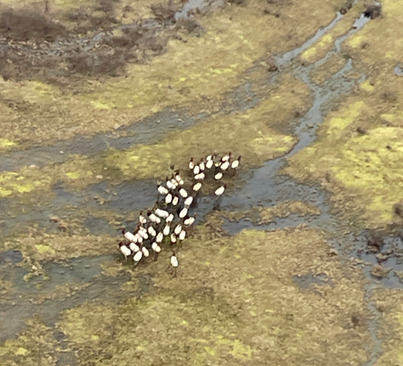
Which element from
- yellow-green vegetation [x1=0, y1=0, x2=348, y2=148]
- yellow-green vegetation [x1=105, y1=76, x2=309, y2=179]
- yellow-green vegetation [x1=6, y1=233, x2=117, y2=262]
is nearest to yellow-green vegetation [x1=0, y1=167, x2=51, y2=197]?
yellow-green vegetation [x1=0, y1=0, x2=348, y2=148]

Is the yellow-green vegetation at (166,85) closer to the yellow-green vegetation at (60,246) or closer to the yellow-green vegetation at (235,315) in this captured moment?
the yellow-green vegetation at (60,246)

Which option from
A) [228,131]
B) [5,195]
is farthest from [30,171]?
[228,131]

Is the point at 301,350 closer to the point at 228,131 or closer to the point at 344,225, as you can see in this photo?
the point at 344,225

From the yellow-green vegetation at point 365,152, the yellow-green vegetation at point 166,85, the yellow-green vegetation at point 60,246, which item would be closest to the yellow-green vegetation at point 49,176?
the yellow-green vegetation at point 166,85

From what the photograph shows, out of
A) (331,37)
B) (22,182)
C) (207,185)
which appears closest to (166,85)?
(207,185)

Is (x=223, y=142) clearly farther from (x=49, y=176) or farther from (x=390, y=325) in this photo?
(x=390, y=325)

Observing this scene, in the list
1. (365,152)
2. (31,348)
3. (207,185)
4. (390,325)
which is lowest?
(31,348)

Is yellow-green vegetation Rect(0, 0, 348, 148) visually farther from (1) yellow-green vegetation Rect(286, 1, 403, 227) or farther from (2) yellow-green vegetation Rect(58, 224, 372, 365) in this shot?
(2) yellow-green vegetation Rect(58, 224, 372, 365)
